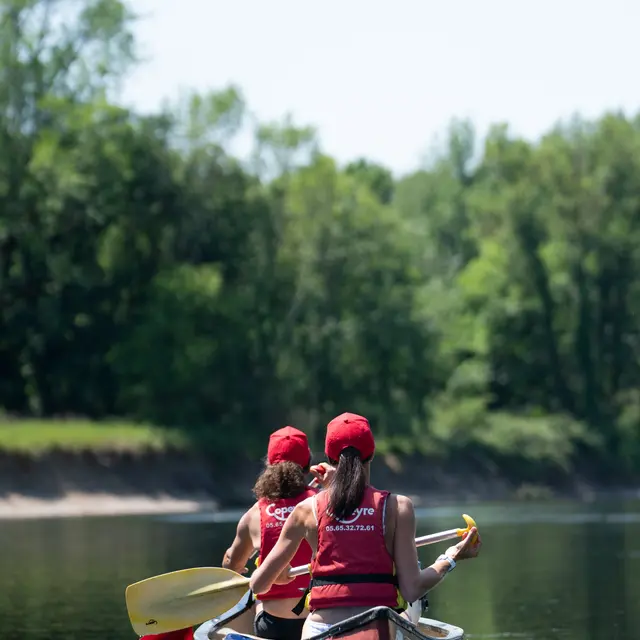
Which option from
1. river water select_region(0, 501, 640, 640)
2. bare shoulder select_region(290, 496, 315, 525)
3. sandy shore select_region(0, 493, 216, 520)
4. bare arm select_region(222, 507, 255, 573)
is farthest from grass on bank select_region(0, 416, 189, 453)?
bare shoulder select_region(290, 496, 315, 525)

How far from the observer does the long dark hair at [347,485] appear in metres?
10.4

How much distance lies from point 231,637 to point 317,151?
68.2 m

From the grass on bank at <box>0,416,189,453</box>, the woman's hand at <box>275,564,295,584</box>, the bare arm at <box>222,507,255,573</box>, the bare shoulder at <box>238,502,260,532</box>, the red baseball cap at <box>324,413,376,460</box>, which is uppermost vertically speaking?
the red baseball cap at <box>324,413,376,460</box>

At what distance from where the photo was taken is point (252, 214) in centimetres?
7462

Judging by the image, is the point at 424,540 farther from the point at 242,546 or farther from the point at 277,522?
the point at 242,546

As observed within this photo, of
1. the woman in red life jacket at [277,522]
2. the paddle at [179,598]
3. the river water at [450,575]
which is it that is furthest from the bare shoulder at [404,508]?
the river water at [450,575]

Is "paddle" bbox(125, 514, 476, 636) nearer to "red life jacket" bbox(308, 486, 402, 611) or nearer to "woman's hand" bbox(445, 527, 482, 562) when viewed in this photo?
"woman's hand" bbox(445, 527, 482, 562)

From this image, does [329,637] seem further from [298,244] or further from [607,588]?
[298,244]

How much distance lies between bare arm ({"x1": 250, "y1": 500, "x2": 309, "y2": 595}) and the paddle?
248 cm

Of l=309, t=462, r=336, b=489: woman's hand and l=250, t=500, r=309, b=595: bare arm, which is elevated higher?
l=309, t=462, r=336, b=489: woman's hand

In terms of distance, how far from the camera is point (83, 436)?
2537 inches

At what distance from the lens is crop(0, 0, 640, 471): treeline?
70500mm

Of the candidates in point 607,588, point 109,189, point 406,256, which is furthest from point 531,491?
point 607,588

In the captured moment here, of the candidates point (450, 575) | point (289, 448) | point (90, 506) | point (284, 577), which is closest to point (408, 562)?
point (284, 577)
